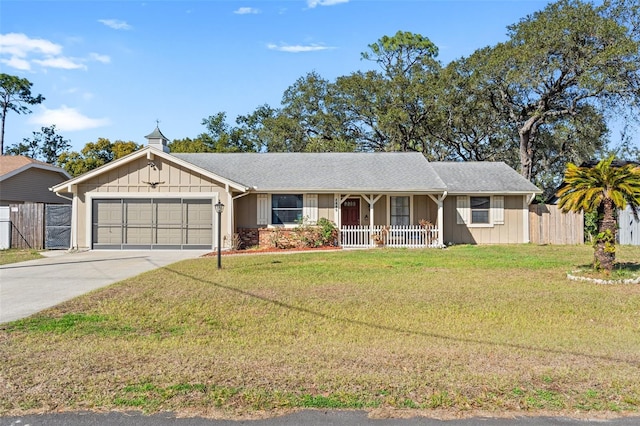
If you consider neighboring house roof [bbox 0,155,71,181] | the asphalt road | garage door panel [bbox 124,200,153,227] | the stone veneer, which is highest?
neighboring house roof [bbox 0,155,71,181]

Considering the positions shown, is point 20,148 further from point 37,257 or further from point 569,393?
point 569,393

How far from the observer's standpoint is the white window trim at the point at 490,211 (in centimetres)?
2072

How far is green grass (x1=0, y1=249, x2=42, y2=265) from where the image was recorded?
14.6 m

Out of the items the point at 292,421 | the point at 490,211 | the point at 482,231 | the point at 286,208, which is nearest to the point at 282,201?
the point at 286,208

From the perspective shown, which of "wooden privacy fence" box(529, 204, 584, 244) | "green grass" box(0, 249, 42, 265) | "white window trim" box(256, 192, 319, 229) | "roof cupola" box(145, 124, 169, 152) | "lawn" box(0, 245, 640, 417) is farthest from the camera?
"roof cupola" box(145, 124, 169, 152)

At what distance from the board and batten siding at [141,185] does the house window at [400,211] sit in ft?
23.1

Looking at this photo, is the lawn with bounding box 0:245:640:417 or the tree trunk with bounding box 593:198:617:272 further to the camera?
the tree trunk with bounding box 593:198:617:272

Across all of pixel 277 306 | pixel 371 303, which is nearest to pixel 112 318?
pixel 277 306

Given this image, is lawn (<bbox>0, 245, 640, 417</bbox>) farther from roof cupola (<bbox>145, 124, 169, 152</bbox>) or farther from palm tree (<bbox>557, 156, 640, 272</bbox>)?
roof cupola (<bbox>145, 124, 169, 152</bbox>)

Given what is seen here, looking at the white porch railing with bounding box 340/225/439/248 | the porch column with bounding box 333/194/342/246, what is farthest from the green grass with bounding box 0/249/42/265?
the white porch railing with bounding box 340/225/439/248

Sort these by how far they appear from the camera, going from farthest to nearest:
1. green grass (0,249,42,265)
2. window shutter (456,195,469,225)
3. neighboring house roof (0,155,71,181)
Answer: neighboring house roof (0,155,71,181), window shutter (456,195,469,225), green grass (0,249,42,265)

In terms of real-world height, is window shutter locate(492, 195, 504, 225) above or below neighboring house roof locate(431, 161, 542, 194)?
below

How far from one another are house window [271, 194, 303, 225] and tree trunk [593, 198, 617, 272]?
1115 centimetres

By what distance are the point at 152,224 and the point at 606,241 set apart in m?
15.1
